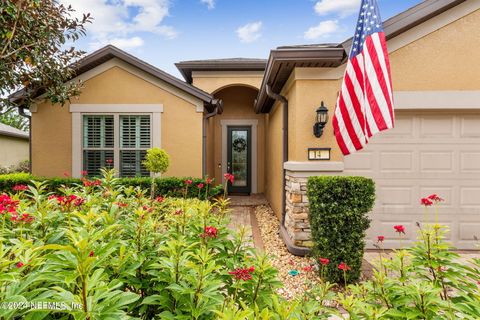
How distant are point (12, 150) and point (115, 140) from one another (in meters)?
14.1

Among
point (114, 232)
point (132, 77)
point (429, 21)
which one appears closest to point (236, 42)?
point (132, 77)

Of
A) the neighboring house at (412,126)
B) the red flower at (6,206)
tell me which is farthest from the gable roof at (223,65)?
the red flower at (6,206)

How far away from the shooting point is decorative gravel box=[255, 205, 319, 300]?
3.71 m

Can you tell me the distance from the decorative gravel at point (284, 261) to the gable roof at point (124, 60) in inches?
155

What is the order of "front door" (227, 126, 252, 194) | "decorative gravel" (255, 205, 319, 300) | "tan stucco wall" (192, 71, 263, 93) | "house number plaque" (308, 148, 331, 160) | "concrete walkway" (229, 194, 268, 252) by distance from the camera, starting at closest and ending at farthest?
→ 1. "decorative gravel" (255, 205, 319, 300)
2. "house number plaque" (308, 148, 331, 160)
3. "concrete walkway" (229, 194, 268, 252)
4. "tan stucco wall" (192, 71, 263, 93)
5. "front door" (227, 126, 252, 194)

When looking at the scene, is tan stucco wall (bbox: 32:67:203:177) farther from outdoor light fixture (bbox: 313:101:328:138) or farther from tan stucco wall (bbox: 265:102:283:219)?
outdoor light fixture (bbox: 313:101:328:138)

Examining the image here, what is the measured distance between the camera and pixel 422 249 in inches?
75.9

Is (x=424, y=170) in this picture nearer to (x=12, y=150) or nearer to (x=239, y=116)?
(x=239, y=116)

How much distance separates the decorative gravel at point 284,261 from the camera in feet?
12.2

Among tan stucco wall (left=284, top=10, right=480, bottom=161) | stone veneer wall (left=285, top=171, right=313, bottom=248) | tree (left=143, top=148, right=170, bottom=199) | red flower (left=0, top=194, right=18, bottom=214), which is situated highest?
tan stucco wall (left=284, top=10, right=480, bottom=161)

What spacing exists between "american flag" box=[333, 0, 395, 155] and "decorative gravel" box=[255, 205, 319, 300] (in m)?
2.05

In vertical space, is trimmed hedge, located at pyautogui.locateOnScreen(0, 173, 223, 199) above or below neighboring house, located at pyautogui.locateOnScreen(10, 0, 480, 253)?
below

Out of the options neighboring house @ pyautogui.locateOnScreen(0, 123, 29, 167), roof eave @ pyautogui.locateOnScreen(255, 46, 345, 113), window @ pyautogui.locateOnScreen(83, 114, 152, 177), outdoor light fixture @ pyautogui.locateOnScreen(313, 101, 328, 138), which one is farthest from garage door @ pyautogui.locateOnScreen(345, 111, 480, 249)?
neighboring house @ pyautogui.locateOnScreen(0, 123, 29, 167)

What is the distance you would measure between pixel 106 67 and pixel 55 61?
1.24 meters
